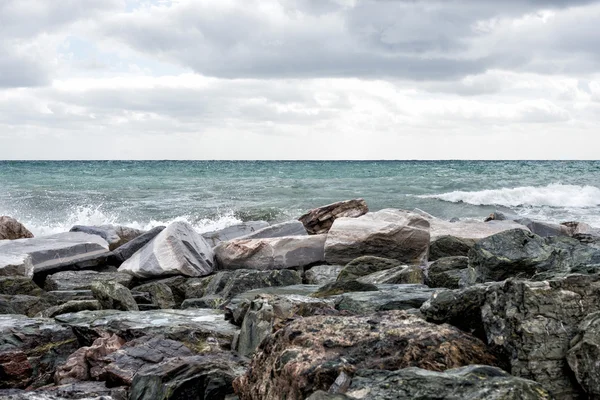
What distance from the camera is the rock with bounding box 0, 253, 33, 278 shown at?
9.50 m

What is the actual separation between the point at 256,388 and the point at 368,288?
240 cm

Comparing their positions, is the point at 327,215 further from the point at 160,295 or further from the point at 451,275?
the point at 451,275

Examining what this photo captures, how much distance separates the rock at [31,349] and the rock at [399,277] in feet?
9.27

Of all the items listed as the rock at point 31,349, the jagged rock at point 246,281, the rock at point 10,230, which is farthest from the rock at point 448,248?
the rock at point 10,230

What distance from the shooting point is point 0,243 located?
36.0 feet

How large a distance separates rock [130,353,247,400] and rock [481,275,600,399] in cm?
151

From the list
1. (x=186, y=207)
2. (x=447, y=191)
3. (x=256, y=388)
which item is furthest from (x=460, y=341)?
(x=447, y=191)

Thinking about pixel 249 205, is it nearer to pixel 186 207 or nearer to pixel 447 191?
pixel 186 207

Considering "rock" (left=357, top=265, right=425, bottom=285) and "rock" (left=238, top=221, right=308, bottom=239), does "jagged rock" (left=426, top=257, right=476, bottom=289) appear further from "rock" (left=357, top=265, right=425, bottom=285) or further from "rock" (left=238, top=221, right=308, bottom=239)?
"rock" (left=238, top=221, right=308, bottom=239)

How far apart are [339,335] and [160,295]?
4993mm

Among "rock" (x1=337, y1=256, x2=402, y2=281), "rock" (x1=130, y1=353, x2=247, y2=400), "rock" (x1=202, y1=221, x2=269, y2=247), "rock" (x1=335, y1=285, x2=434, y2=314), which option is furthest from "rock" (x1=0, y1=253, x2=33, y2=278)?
"rock" (x1=130, y1=353, x2=247, y2=400)

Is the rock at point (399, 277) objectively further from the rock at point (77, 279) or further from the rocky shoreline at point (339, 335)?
the rock at point (77, 279)

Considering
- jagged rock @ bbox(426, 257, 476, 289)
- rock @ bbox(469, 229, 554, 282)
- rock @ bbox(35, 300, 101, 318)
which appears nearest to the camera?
rock @ bbox(469, 229, 554, 282)

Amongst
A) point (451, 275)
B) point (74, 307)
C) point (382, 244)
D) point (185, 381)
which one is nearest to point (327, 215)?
point (382, 244)
